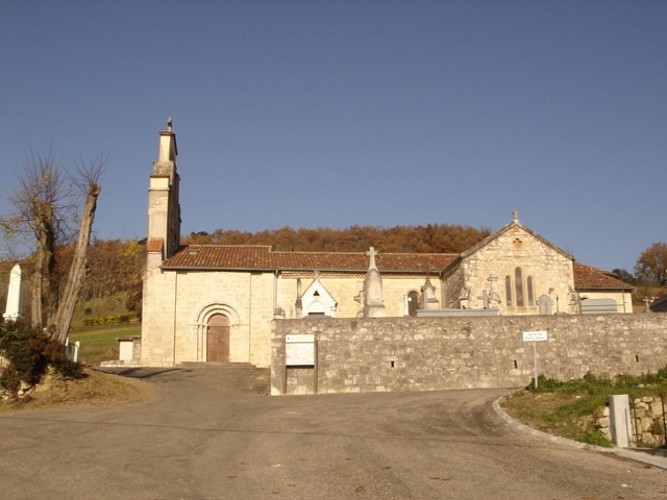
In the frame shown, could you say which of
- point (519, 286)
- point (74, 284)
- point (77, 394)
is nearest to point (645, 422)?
point (77, 394)

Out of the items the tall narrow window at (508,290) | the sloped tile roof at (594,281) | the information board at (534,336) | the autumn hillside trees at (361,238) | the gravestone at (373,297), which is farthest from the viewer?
the autumn hillside trees at (361,238)

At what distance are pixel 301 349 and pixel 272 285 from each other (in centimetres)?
1352

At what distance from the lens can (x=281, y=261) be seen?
3528 cm

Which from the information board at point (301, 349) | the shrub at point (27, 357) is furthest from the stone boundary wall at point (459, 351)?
the shrub at point (27, 357)

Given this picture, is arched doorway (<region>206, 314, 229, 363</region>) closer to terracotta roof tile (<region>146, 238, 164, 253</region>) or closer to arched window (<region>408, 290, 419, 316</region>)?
terracotta roof tile (<region>146, 238, 164, 253</region>)

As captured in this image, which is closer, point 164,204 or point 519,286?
point 519,286

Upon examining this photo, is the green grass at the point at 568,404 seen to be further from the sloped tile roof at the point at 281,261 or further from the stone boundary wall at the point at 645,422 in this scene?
the sloped tile roof at the point at 281,261

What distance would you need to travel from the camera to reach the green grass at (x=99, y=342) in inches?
1462

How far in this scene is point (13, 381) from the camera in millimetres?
18109

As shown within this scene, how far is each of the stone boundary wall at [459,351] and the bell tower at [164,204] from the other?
49.6 ft

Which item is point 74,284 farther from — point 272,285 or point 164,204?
point 164,204

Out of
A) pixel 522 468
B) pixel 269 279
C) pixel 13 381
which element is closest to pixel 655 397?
pixel 522 468

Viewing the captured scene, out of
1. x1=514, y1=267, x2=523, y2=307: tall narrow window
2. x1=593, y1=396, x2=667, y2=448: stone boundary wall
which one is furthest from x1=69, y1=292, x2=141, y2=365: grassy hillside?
x1=593, y1=396, x2=667, y2=448: stone boundary wall

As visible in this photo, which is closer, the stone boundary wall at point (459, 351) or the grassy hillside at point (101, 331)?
the stone boundary wall at point (459, 351)
